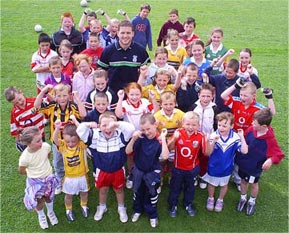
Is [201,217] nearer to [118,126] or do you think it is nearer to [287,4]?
[118,126]

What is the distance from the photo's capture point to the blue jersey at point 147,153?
14.3 feet

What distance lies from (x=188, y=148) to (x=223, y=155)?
1.68 ft

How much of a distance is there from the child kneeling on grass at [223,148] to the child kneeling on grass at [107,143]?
3.76ft

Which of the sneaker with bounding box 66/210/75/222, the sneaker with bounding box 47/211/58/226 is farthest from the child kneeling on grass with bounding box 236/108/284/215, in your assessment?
the sneaker with bounding box 47/211/58/226

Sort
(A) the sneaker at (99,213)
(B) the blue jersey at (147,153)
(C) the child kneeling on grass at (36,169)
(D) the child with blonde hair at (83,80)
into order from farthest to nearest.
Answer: (D) the child with blonde hair at (83,80) < (A) the sneaker at (99,213) < (B) the blue jersey at (147,153) < (C) the child kneeling on grass at (36,169)

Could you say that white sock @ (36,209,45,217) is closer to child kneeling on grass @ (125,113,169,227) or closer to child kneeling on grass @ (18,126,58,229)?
child kneeling on grass @ (18,126,58,229)

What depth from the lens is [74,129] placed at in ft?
14.7

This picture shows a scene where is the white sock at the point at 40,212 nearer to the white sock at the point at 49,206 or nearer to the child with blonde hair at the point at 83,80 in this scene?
the white sock at the point at 49,206

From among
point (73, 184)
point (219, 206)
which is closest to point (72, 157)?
point (73, 184)

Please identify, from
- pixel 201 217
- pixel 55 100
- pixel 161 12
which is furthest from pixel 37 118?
pixel 161 12

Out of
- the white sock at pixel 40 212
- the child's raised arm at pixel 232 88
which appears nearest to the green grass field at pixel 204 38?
the white sock at pixel 40 212

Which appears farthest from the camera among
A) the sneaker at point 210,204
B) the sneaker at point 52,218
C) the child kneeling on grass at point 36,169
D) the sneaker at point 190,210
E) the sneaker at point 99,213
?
the sneaker at point 210,204

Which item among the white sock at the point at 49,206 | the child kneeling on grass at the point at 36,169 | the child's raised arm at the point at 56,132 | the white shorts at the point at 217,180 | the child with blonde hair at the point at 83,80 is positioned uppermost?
the child with blonde hair at the point at 83,80

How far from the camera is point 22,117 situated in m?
5.16
